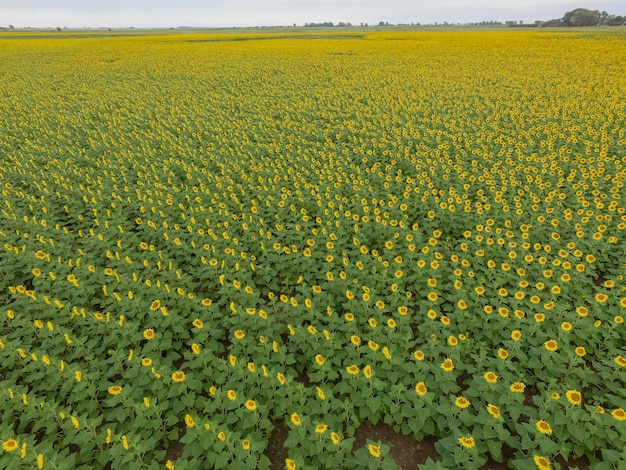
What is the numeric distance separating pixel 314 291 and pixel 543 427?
329 centimetres

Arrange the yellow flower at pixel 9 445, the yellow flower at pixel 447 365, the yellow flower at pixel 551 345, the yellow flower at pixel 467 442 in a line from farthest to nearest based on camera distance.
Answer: the yellow flower at pixel 551 345 < the yellow flower at pixel 447 365 < the yellow flower at pixel 467 442 < the yellow flower at pixel 9 445

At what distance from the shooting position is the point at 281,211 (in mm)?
7918

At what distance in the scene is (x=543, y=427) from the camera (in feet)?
11.1

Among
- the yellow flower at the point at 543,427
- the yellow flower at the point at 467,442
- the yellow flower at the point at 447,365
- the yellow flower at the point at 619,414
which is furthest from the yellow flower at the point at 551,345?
the yellow flower at the point at 467,442

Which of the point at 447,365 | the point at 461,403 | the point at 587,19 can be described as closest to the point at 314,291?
the point at 447,365

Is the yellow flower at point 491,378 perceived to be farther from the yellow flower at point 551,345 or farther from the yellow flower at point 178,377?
the yellow flower at point 178,377

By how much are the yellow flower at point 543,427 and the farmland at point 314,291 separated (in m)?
0.02

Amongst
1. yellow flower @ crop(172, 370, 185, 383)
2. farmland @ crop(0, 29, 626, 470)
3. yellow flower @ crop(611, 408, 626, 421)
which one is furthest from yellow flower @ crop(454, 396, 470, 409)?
yellow flower @ crop(172, 370, 185, 383)

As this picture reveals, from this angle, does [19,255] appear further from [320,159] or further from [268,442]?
[320,159]

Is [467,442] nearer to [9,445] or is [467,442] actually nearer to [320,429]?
[320,429]

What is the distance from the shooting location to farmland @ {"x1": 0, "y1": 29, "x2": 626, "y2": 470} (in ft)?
12.2

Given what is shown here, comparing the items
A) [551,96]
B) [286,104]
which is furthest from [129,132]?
[551,96]

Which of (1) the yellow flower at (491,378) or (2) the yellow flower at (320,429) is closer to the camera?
(2) the yellow flower at (320,429)

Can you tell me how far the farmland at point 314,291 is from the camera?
371 cm
